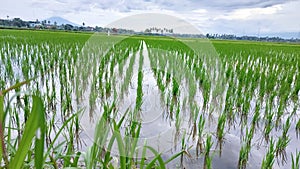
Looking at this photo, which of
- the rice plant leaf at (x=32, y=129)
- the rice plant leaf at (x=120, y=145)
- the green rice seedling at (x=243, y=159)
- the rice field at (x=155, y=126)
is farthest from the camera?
the green rice seedling at (x=243, y=159)

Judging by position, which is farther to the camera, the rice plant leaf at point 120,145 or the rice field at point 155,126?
the rice field at point 155,126

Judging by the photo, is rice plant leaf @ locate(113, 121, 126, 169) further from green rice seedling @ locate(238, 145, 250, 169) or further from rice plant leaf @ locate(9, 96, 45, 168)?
green rice seedling @ locate(238, 145, 250, 169)

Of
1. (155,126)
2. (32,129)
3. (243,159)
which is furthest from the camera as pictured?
(155,126)

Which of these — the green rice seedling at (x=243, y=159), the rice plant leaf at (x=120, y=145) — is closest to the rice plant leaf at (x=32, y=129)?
the rice plant leaf at (x=120, y=145)

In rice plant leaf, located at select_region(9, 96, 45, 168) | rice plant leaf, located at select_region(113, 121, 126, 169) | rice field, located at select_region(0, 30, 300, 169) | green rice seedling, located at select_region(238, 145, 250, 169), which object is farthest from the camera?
green rice seedling, located at select_region(238, 145, 250, 169)

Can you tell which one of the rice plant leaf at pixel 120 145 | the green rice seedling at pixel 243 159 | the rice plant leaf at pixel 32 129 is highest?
the rice plant leaf at pixel 32 129

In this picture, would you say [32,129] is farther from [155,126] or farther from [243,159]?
[155,126]

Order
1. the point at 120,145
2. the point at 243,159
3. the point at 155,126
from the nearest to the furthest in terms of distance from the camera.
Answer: the point at 120,145 < the point at 243,159 < the point at 155,126

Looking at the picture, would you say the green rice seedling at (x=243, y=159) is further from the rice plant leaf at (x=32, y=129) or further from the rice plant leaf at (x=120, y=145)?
the rice plant leaf at (x=32, y=129)

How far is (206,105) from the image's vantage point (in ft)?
10.9

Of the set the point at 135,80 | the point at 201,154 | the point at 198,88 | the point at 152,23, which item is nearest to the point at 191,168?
the point at 201,154

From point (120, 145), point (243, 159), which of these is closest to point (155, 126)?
point (243, 159)

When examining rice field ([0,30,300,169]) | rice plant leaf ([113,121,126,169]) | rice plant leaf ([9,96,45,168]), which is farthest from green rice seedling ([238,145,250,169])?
rice plant leaf ([9,96,45,168])

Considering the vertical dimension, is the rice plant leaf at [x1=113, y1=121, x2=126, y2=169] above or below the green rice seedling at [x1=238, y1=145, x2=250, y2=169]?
above
